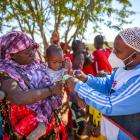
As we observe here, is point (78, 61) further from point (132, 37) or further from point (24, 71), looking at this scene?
point (132, 37)

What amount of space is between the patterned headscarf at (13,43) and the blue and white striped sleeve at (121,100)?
3.01ft

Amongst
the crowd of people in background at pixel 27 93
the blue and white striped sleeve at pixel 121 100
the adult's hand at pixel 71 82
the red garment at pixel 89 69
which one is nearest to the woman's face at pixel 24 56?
the crowd of people in background at pixel 27 93

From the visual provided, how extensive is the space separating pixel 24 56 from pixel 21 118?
2.01ft

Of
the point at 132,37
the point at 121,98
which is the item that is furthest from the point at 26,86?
the point at 132,37

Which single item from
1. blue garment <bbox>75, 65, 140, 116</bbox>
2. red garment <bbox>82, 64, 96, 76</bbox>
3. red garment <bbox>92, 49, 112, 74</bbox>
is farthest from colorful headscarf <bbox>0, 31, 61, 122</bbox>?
red garment <bbox>92, 49, 112, 74</bbox>

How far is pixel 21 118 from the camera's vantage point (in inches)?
182

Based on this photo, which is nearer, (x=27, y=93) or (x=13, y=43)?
(x=27, y=93)

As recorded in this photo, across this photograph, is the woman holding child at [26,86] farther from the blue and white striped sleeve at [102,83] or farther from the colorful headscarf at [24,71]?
the blue and white striped sleeve at [102,83]

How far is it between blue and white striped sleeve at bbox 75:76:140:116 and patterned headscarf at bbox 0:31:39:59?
0.92 m

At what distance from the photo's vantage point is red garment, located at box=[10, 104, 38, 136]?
459 cm

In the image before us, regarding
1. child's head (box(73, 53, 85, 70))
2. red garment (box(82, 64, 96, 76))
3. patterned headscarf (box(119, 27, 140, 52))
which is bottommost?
red garment (box(82, 64, 96, 76))

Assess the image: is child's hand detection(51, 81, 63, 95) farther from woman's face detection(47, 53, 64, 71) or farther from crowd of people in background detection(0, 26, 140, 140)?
woman's face detection(47, 53, 64, 71)

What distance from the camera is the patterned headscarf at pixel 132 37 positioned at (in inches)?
152

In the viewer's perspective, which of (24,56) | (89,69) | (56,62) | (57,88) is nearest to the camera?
(57,88)
